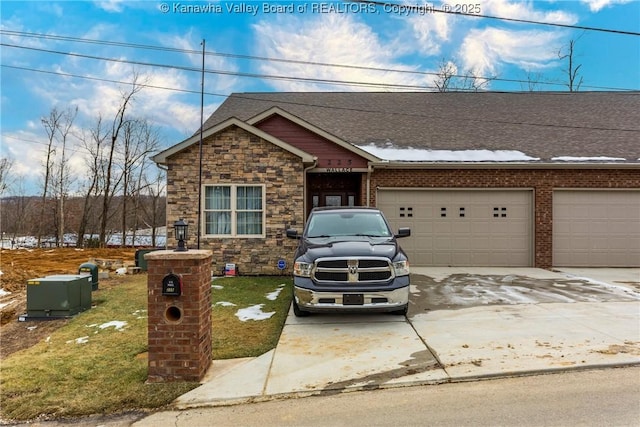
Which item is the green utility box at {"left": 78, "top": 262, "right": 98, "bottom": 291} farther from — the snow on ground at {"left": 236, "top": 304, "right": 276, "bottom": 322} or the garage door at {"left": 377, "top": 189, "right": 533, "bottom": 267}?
the garage door at {"left": 377, "top": 189, "right": 533, "bottom": 267}

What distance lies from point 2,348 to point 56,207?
28.5 metres

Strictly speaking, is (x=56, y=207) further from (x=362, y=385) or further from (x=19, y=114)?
(x=362, y=385)

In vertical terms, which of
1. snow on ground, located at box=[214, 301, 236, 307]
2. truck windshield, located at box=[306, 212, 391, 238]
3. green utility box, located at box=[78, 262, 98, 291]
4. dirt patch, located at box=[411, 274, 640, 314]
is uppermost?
truck windshield, located at box=[306, 212, 391, 238]

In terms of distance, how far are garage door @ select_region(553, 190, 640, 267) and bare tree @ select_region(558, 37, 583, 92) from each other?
17.0 metres

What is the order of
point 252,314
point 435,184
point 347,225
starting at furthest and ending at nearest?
point 435,184 → point 347,225 → point 252,314

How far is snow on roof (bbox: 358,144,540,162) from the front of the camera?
12086mm

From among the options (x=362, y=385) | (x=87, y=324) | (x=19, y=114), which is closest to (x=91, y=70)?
(x=19, y=114)

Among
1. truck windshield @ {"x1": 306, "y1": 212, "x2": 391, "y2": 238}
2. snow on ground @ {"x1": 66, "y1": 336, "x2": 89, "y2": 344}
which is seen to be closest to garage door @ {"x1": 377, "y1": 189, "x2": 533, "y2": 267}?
truck windshield @ {"x1": 306, "y1": 212, "x2": 391, "y2": 238}

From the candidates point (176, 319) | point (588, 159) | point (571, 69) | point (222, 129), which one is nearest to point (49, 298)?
point (176, 319)

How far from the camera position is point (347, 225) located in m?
7.38

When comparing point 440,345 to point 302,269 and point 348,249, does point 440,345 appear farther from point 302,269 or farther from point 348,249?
point 302,269

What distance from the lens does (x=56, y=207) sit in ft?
97.6

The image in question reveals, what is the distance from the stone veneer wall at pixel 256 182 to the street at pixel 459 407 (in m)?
7.29

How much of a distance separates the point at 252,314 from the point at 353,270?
218 centimetres
